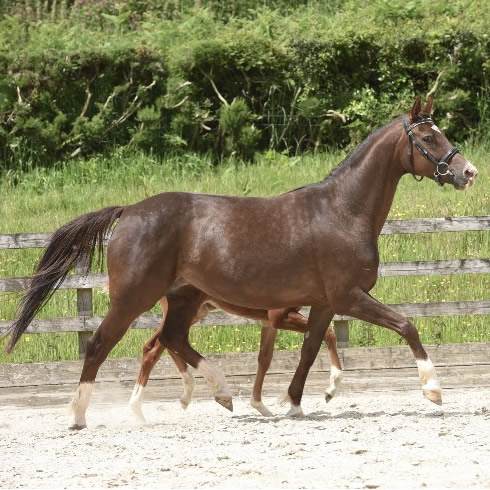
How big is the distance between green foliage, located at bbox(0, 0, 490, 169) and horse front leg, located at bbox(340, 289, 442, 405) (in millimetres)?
6788

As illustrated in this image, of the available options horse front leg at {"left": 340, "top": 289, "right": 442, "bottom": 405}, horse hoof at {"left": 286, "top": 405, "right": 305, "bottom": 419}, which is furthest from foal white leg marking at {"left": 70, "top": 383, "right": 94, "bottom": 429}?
horse front leg at {"left": 340, "top": 289, "right": 442, "bottom": 405}

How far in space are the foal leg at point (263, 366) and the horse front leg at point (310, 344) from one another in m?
0.32

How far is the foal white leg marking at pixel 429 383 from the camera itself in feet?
22.6

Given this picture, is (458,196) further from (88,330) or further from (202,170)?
(88,330)

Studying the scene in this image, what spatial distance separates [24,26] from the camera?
16.3 m

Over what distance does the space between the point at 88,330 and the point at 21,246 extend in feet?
2.84

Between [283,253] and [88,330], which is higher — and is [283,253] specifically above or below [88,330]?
above

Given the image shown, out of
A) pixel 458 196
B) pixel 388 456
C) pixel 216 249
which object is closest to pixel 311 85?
pixel 458 196

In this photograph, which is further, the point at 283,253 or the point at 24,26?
the point at 24,26

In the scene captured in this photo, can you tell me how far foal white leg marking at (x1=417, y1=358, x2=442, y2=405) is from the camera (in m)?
6.89

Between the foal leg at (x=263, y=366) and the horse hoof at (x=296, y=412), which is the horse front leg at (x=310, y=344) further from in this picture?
the foal leg at (x=263, y=366)

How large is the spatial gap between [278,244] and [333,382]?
121 cm

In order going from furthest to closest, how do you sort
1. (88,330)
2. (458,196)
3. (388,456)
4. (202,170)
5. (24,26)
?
1. (24,26)
2. (202,170)
3. (458,196)
4. (88,330)
5. (388,456)

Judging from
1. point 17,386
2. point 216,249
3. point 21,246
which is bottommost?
point 17,386
